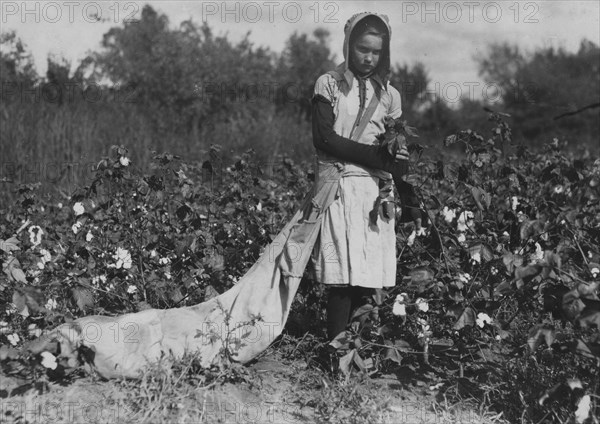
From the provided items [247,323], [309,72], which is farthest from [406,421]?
[309,72]

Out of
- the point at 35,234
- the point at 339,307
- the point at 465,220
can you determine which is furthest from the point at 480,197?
the point at 35,234

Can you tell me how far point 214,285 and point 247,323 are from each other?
756 millimetres

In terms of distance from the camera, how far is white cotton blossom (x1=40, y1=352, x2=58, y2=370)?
3.03 metres

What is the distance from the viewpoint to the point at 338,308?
11.5ft

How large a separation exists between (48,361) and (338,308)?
52.6 inches

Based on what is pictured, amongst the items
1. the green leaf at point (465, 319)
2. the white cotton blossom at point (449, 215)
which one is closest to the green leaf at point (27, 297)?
the green leaf at point (465, 319)

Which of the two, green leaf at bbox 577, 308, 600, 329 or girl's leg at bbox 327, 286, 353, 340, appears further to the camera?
girl's leg at bbox 327, 286, 353, 340

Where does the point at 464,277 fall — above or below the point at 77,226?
below

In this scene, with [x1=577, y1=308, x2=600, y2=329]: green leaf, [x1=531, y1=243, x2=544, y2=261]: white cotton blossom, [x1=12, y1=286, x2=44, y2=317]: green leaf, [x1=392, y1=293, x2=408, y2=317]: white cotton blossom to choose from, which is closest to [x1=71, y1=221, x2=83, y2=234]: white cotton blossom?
[x1=12, y1=286, x2=44, y2=317]: green leaf

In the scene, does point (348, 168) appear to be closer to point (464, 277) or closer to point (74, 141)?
point (464, 277)

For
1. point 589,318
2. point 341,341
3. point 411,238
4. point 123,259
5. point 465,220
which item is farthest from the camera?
point 465,220

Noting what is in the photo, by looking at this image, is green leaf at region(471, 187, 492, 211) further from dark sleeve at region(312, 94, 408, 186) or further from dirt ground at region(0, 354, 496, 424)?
dirt ground at region(0, 354, 496, 424)

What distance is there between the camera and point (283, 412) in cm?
322

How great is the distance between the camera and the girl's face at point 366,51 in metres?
3.40
